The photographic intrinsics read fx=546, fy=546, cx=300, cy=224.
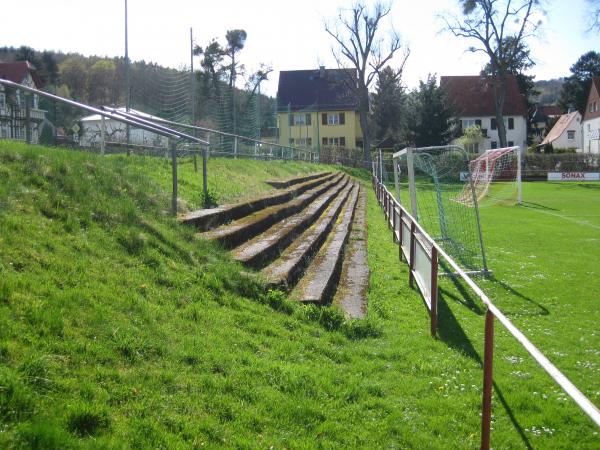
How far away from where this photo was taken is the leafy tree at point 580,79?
265 ft

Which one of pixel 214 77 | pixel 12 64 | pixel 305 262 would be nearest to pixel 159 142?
pixel 305 262

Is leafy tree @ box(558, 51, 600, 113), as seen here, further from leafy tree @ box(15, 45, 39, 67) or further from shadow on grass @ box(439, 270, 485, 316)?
shadow on grass @ box(439, 270, 485, 316)

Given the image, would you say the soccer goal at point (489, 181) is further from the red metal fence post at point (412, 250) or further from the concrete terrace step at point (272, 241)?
the concrete terrace step at point (272, 241)

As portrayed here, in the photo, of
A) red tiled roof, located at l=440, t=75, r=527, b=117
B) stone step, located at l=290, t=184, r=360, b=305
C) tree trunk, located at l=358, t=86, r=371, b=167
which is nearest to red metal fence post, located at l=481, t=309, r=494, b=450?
stone step, located at l=290, t=184, r=360, b=305

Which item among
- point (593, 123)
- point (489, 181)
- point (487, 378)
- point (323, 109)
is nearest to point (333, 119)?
point (323, 109)

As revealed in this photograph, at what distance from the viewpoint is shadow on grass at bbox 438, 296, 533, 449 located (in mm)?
4348

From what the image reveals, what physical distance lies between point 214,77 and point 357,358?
26967 mm

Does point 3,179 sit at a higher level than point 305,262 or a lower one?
higher

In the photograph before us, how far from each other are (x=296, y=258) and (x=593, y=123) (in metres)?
69.7

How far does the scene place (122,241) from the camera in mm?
5508

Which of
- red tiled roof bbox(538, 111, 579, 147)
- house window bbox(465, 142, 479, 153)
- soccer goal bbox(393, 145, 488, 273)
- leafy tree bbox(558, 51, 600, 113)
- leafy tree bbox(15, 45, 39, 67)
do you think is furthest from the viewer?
leafy tree bbox(558, 51, 600, 113)

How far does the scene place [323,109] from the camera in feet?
208

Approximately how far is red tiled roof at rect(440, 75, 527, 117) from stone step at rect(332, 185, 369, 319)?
62036 millimetres

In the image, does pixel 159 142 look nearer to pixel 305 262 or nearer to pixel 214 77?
pixel 305 262
